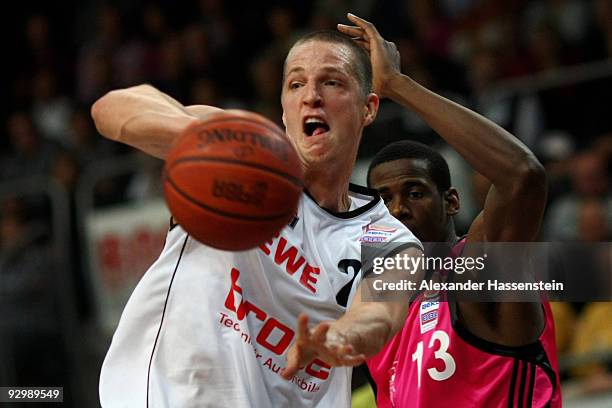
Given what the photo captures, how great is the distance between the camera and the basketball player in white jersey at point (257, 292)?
360cm

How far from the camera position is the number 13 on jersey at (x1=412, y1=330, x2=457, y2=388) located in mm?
4336

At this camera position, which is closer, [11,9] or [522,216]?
[522,216]

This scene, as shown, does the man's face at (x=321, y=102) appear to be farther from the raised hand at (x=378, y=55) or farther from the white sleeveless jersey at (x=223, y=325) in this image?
the white sleeveless jersey at (x=223, y=325)

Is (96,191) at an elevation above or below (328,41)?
above

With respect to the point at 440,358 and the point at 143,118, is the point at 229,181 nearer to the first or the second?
the point at 143,118

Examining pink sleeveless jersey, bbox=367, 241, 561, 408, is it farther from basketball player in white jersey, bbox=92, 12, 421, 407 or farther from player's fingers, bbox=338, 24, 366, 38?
player's fingers, bbox=338, 24, 366, 38

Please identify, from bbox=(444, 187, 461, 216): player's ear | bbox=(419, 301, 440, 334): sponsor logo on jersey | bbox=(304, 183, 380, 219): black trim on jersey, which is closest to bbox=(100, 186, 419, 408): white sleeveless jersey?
bbox=(304, 183, 380, 219): black trim on jersey

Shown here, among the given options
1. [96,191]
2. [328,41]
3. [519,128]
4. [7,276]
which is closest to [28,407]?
[7,276]

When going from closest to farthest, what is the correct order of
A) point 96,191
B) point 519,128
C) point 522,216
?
point 522,216 < point 519,128 < point 96,191

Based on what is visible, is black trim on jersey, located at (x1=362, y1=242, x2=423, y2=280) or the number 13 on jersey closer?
black trim on jersey, located at (x1=362, y1=242, x2=423, y2=280)

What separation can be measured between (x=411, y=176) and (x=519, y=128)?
10.7ft

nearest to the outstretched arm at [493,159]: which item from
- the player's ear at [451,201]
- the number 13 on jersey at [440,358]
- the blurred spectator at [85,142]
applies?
the number 13 on jersey at [440,358]

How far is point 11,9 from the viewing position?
14195mm

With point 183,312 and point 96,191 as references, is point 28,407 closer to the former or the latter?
point 96,191
